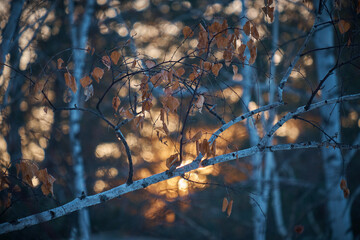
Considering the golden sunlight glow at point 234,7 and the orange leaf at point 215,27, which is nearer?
the orange leaf at point 215,27

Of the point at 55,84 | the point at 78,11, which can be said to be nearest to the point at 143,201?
the point at 55,84

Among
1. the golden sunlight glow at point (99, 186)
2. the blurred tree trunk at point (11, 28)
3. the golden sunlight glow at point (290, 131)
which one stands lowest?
the golden sunlight glow at point (99, 186)

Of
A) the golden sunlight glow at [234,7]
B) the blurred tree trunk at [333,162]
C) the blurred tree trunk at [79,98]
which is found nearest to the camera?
the blurred tree trunk at [79,98]

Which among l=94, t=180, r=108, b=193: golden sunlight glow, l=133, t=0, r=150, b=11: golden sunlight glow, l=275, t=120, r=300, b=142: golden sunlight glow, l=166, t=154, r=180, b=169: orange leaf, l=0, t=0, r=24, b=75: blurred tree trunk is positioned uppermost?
l=133, t=0, r=150, b=11: golden sunlight glow

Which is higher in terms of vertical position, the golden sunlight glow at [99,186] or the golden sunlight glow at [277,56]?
the golden sunlight glow at [277,56]

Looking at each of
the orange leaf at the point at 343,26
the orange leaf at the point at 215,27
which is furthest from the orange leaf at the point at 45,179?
the orange leaf at the point at 343,26

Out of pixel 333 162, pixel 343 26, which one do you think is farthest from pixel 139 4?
pixel 333 162

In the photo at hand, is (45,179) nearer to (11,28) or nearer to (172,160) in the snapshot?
(172,160)

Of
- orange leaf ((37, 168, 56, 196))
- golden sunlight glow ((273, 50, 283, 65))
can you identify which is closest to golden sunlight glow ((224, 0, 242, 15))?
golden sunlight glow ((273, 50, 283, 65))

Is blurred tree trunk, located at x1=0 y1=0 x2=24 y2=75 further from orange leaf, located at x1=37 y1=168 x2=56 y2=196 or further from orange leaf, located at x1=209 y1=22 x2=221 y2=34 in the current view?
orange leaf, located at x1=209 y1=22 x2=221 y2=34

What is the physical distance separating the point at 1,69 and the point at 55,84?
3.16 meters

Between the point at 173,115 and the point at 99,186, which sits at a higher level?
the point at 173,115

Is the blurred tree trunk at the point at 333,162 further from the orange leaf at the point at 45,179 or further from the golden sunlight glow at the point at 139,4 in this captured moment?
the orange leaf at the point at 45,179

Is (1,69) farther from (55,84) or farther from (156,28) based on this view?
(156,28)
